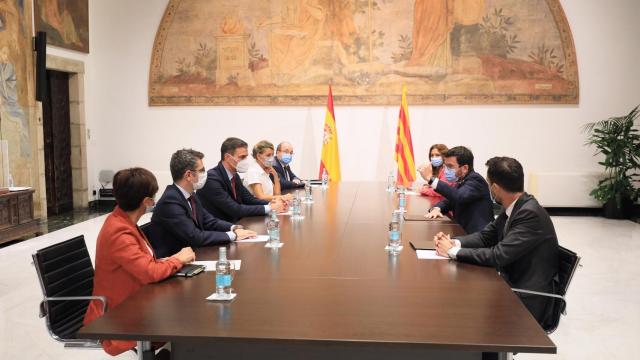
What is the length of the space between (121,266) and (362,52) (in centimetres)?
774

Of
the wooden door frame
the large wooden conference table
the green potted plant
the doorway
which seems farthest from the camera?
the wooden door frame

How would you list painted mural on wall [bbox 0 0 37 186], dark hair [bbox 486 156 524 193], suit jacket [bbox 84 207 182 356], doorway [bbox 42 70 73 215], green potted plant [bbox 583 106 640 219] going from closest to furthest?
suit jacket [bbox 84 207 182 356] → dark hair [bbox 486 156 524 193] → painted mural on wall [bbox 0 0 37 186] → green potted plant [bbox 583 106 640 219] → doorway [bbox 42 70 73 215]

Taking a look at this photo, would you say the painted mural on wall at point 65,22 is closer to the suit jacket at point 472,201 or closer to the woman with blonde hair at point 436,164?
the woman with blonde hair at point 436,164

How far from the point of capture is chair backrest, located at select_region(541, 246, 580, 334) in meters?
3.05

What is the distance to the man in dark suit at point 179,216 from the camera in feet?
11.9

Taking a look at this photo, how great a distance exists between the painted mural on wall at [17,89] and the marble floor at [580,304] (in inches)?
48.2

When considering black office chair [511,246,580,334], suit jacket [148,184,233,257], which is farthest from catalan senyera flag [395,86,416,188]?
black office chair [511,246,580,334]

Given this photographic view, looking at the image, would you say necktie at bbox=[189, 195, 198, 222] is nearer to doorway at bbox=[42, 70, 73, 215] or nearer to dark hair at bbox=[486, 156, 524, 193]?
dark hair at bbox=[486, 156, 524, 193]

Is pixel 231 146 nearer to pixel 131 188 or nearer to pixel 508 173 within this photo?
pixel 131 188

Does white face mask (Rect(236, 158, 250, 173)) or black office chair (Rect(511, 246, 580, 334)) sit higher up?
white face mask (Rect(236, 158, 250, 173))

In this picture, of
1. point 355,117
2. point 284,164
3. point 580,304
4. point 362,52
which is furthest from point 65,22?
point 580,304

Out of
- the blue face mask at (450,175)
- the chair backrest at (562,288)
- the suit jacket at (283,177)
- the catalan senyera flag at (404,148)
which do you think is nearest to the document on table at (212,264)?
the chair backrest at (562,288)

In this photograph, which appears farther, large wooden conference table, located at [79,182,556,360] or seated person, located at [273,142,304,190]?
seated person, located at [273,142,304,190]

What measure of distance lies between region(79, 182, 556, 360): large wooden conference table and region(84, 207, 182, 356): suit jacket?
10 centimetres
